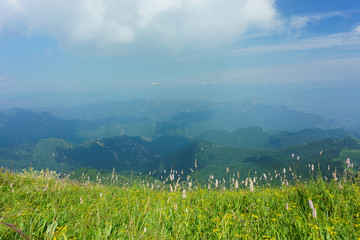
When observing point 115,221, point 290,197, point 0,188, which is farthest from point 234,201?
point 0,188

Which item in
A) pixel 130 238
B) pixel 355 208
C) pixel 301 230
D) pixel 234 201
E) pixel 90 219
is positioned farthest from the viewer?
pixel 234 201

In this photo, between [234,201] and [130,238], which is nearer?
[130,238]

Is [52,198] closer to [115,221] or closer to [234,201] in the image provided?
[115,221]

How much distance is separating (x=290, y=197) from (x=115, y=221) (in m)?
4.34

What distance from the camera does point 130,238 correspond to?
9.87ft

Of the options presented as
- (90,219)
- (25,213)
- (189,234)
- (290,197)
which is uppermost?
(25,213)

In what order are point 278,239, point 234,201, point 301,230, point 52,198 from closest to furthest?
1. point 278,239
2. point 301,230
3. point 52,198
4. point 234,201

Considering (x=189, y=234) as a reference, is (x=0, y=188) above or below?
above

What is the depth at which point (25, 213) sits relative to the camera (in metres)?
3.67

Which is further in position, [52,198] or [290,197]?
[290,197]

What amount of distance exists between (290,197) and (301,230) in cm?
198

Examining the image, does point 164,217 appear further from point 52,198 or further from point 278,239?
point 52,198

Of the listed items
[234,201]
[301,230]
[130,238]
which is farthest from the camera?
[234,201]

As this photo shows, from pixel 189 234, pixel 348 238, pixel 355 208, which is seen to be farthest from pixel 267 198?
pixel 189 234
